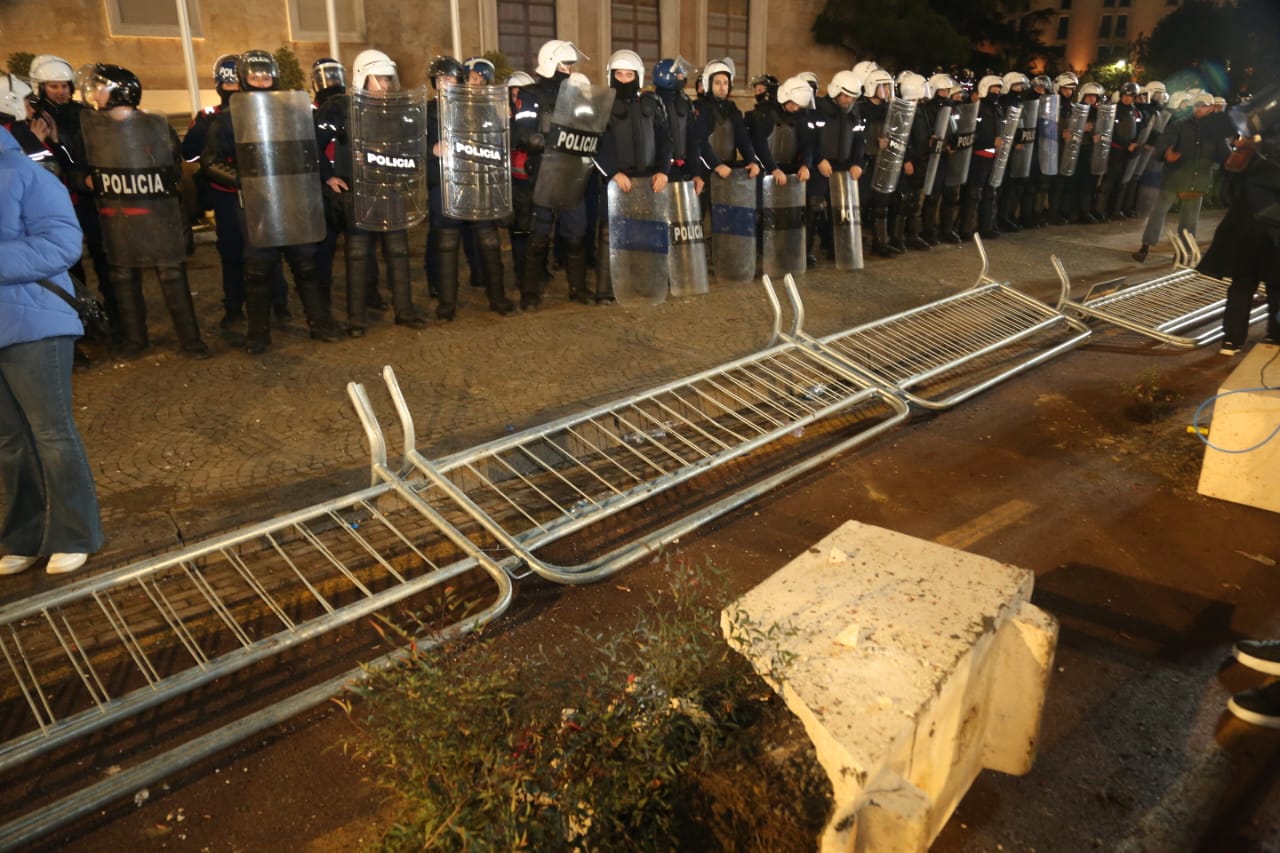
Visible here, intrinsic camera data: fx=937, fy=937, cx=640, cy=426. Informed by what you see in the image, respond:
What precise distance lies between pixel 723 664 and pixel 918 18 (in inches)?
861

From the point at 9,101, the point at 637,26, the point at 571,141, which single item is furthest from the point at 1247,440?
the point at 637,26

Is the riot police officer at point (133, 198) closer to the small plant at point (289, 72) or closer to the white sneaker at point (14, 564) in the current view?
the white sneaker at point (14, 564)

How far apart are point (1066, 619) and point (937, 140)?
8269 mm

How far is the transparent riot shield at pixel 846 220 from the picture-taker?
9.54 m

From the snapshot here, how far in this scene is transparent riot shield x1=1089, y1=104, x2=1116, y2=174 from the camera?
13172 millimetres

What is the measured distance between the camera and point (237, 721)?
9.61ft

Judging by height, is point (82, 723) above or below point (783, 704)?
below

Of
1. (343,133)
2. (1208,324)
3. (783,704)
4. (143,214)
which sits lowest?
(1208,324)

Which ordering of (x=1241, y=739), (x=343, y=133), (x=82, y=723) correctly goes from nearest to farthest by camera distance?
(x=82, y=723)
(x=1241, y=739)
(x=343, y=133)

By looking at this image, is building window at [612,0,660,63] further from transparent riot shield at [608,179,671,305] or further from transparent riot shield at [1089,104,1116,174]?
transparent riot shield at [608,179,671,305]

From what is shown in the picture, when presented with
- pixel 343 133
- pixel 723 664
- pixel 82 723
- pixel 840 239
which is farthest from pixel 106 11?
pixel 723 664

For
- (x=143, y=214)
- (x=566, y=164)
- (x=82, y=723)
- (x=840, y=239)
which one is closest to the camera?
(x=82, y=723)

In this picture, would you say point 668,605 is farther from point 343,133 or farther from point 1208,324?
point 1208,324

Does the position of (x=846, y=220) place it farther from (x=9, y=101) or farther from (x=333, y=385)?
(x=9, y=101)
